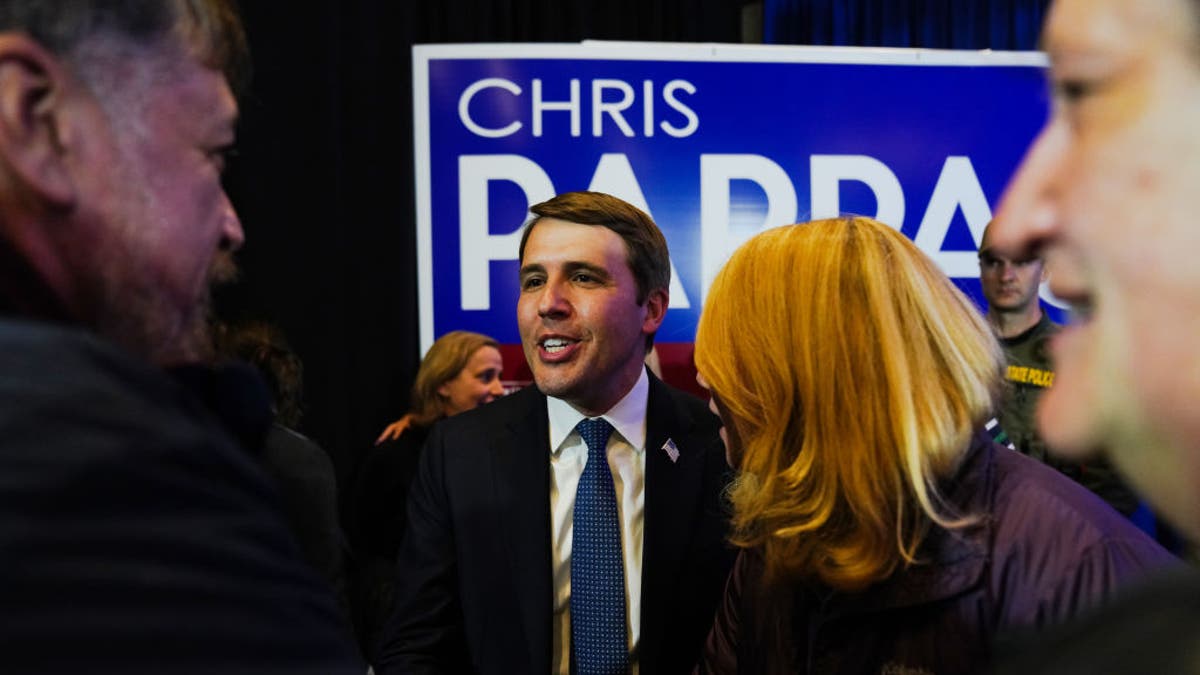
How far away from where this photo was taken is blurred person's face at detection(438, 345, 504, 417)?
420 cm

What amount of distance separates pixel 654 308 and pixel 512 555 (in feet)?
2.50

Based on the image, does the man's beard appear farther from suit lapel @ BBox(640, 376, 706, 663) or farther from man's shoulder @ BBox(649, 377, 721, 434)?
man's shoulder @ BBox(649, 377, 721, 434)

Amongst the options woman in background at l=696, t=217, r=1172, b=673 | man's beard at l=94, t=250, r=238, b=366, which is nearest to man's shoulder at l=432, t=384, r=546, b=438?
woman in background at l=696, t=217, r=1172, b=673

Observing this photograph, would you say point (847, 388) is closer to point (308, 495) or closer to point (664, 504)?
point (664, 504)

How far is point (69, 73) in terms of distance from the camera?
0.73 m

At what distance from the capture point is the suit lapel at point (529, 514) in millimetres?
2055

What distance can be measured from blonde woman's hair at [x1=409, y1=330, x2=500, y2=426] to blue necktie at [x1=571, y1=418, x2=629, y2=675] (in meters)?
1.91

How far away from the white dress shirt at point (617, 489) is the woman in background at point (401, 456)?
1.62 m

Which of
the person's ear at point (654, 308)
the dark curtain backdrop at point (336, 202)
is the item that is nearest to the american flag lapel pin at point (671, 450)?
the person's ear at point (654, 308)

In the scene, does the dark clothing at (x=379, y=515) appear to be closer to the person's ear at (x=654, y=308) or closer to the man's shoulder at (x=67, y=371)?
the person's ear at (x=654, y=308)

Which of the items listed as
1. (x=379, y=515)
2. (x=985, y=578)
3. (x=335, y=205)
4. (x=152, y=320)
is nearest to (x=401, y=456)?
(x=379, y=515)

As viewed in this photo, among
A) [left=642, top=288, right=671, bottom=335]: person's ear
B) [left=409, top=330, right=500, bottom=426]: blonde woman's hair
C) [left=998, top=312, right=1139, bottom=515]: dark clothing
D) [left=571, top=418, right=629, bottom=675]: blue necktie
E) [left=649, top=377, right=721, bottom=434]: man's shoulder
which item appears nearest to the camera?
[left=571, top=418, right=629, bottom=675]: blue necktie

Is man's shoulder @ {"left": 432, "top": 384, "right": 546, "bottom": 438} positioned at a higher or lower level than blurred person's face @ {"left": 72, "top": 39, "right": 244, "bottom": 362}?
lower

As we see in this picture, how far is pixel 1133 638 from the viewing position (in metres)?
0.47
